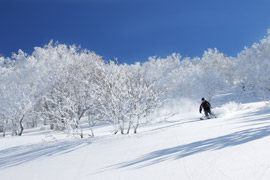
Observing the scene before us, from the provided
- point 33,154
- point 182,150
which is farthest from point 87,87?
point 182,150

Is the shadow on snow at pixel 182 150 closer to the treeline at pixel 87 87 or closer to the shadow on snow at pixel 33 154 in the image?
the shadow on snow at pixel 33 154

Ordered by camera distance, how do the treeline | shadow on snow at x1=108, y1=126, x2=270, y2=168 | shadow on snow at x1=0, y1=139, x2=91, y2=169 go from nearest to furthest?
shadow on snow at x1=108, y1=126, x2=270, y2=168
shadow on snow at x1=0, y1=139, x2=91, y2=169
the treeline

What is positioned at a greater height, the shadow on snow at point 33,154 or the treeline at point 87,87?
the treeline at point 87,87

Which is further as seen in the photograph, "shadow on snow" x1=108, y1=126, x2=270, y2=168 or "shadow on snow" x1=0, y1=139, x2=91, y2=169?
"shadow on snow" x1=0, y1=139, x2=91, y2=169

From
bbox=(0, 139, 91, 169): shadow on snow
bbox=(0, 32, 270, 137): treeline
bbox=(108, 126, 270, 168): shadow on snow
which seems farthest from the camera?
bbox=(0, 32, 270, 137): treeline

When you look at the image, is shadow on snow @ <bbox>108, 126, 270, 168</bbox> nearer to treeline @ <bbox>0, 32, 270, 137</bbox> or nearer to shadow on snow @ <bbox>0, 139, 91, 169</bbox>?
shadow on snow @ <bbox>0, 139, 91, 169</bbox>

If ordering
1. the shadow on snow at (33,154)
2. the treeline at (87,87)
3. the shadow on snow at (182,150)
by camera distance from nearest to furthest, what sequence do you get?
the shadow on snow at (182,150) → the shadow on snow at (33,154) → the treeline at (87,87)

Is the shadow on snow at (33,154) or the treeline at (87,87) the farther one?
the treeline at (87,87)

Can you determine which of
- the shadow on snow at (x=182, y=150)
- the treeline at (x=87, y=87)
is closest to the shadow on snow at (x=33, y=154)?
the treeline at (x=87, y=87)

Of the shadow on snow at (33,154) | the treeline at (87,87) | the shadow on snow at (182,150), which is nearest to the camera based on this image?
the shadow on snow at (182,150)

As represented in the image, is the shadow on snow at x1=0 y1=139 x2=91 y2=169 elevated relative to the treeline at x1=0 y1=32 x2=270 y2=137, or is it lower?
lower

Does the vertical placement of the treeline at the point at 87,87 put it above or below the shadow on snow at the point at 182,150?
above

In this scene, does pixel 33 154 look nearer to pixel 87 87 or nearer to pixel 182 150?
pixel 182 150

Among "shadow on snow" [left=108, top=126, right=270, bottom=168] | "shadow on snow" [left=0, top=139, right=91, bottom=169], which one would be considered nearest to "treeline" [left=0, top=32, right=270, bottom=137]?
"shadow on snow" [left=0, top=139, right=91, bottom=169]
